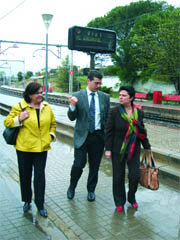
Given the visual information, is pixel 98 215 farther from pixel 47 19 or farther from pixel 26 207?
pixel 47 19

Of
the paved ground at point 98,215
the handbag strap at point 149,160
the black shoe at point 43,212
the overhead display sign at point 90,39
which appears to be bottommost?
the paved ground at point 98,215

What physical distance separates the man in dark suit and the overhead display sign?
1.96m

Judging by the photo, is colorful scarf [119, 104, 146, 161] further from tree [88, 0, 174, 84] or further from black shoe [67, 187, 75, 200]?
tree [88, 0, 174, 84]

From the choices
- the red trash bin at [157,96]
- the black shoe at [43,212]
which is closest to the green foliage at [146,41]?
the red trash bin at [157,96]

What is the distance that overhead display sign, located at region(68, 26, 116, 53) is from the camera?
5848 millimetres

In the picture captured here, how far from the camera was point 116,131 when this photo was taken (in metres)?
3.94

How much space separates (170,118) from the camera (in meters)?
15.3

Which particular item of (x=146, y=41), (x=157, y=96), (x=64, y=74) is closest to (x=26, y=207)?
(x=157, y=96)

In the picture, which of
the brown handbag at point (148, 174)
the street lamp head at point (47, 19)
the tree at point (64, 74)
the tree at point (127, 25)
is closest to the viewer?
the brown handbag at point (148, 174)

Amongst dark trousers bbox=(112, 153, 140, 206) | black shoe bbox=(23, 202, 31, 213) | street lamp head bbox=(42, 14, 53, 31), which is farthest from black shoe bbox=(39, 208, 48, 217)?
street lamp head bbox=(42, 14, 53, 31)

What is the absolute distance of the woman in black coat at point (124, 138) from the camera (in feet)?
12.7

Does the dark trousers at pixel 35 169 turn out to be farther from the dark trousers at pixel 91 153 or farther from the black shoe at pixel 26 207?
the dark trousers at pixel 91 153

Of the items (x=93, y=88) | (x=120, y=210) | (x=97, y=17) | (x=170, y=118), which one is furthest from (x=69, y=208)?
(x=97, y=17)

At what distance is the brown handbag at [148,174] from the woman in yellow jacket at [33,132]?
53.7 inches
